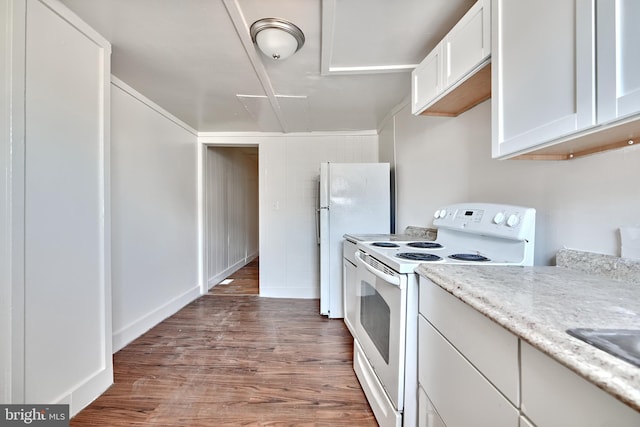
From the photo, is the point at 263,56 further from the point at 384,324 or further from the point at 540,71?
the point at 384,324

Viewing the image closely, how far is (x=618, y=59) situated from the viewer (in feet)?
2.06

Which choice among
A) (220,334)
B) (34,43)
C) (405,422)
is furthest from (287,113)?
(405,422)

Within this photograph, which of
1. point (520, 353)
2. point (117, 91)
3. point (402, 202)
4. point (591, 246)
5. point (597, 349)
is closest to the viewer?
point (597, 349)

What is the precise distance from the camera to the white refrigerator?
2.66 metres

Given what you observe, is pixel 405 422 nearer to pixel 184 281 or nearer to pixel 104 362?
pixel 104 362

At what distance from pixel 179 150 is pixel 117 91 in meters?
0.92

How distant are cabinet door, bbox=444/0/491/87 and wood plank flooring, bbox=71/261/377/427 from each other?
5.88 ft

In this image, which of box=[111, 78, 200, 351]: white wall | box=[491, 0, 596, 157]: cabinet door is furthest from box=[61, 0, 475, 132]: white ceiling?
box=[491, 0, 596, 157]: cabinet door

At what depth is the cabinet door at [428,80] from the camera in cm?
139

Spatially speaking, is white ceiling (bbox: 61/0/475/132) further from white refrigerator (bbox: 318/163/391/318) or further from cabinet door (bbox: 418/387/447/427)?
cabinet door (bbox: 418/387/447/427)

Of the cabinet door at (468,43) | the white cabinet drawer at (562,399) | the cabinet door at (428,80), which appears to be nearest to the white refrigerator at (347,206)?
the cabinet door at (428,80)

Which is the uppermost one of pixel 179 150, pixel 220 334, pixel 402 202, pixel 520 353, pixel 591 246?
pixel 179 150

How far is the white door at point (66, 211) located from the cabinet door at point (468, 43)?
1903mm

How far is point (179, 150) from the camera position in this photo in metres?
2.89
